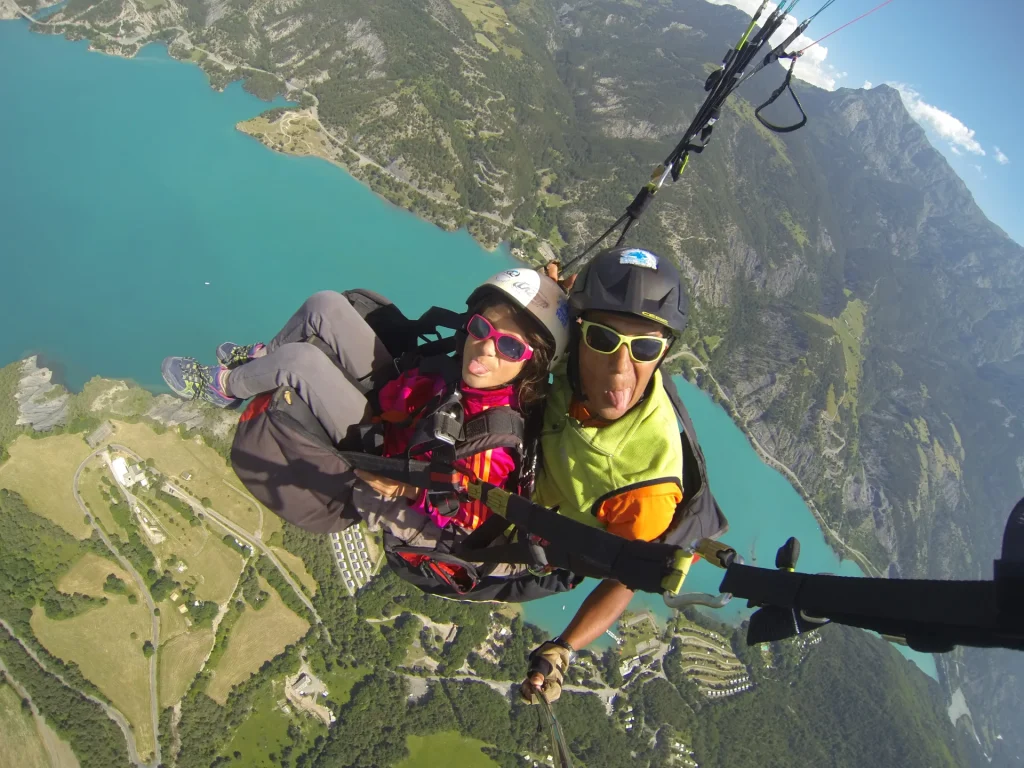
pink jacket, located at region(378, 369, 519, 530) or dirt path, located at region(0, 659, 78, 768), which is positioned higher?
pink jacket, located at region(378, 369, 519, 530)

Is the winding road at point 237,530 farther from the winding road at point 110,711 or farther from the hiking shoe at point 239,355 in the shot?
the hiking shoe at point 239,355

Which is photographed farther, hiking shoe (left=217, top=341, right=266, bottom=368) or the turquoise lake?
the turquoise lake

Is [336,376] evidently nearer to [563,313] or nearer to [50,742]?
[563,313]

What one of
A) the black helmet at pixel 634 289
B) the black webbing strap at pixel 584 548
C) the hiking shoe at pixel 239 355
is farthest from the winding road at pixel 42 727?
the black helmet at pixel 634 289

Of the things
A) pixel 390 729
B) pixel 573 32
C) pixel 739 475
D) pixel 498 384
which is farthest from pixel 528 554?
pixel 573 32

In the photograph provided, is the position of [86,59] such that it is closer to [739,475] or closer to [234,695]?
[234,695]

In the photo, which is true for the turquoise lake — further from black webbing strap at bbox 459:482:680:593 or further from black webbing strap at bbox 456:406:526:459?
black webbing strap at bbox 459:482:680:593

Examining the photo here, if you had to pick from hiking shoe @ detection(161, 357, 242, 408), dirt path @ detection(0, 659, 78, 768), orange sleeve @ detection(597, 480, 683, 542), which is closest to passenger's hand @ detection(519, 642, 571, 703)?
orange sleeve @ detection(597, 480, 683, 542)
